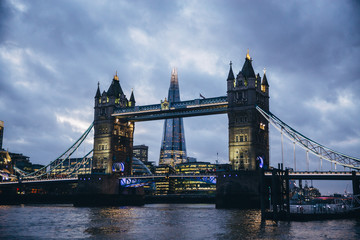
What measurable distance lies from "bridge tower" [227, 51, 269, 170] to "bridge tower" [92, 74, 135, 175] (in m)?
37.0

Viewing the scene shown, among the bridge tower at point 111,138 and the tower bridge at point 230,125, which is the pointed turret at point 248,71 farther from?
the bridge tower at point 111,138

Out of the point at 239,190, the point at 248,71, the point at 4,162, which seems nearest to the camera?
the point at 239,190

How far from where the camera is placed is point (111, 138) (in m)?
122

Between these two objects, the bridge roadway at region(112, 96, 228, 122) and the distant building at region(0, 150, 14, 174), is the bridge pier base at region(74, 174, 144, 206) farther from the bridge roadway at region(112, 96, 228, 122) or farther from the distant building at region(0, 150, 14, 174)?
the distant building at region(0, 150, 14, 174)

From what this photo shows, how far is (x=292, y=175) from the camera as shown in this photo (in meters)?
88.0

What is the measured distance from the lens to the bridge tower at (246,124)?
98.2 meters

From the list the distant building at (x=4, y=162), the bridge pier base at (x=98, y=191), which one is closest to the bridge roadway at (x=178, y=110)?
the bridge pier base at (x=98, y=191)

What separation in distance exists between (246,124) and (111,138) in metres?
43.2

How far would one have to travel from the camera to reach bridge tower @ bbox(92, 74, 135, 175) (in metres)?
121

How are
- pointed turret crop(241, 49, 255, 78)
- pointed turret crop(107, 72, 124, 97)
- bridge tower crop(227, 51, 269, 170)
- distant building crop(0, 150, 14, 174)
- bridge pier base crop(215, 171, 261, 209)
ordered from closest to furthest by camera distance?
bridge pier base crop(215, 171, 261, 209), bridge tower crop(227, 51, 269, 170), pointed turret crop(241, 49, 255, 78), pointed turret crop(107, 72, 124, 97), distant building crop(0, 150, 14, 174)

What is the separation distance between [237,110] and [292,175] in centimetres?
2221

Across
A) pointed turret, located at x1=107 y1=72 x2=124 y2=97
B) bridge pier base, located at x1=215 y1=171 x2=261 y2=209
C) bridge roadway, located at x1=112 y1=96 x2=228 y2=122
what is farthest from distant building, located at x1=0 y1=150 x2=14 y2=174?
bridge pier base, located at x1=215 y1=171 x2=261 y2=209

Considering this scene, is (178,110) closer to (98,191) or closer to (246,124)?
(246,124)

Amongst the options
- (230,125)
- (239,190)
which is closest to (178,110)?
(230,125)
